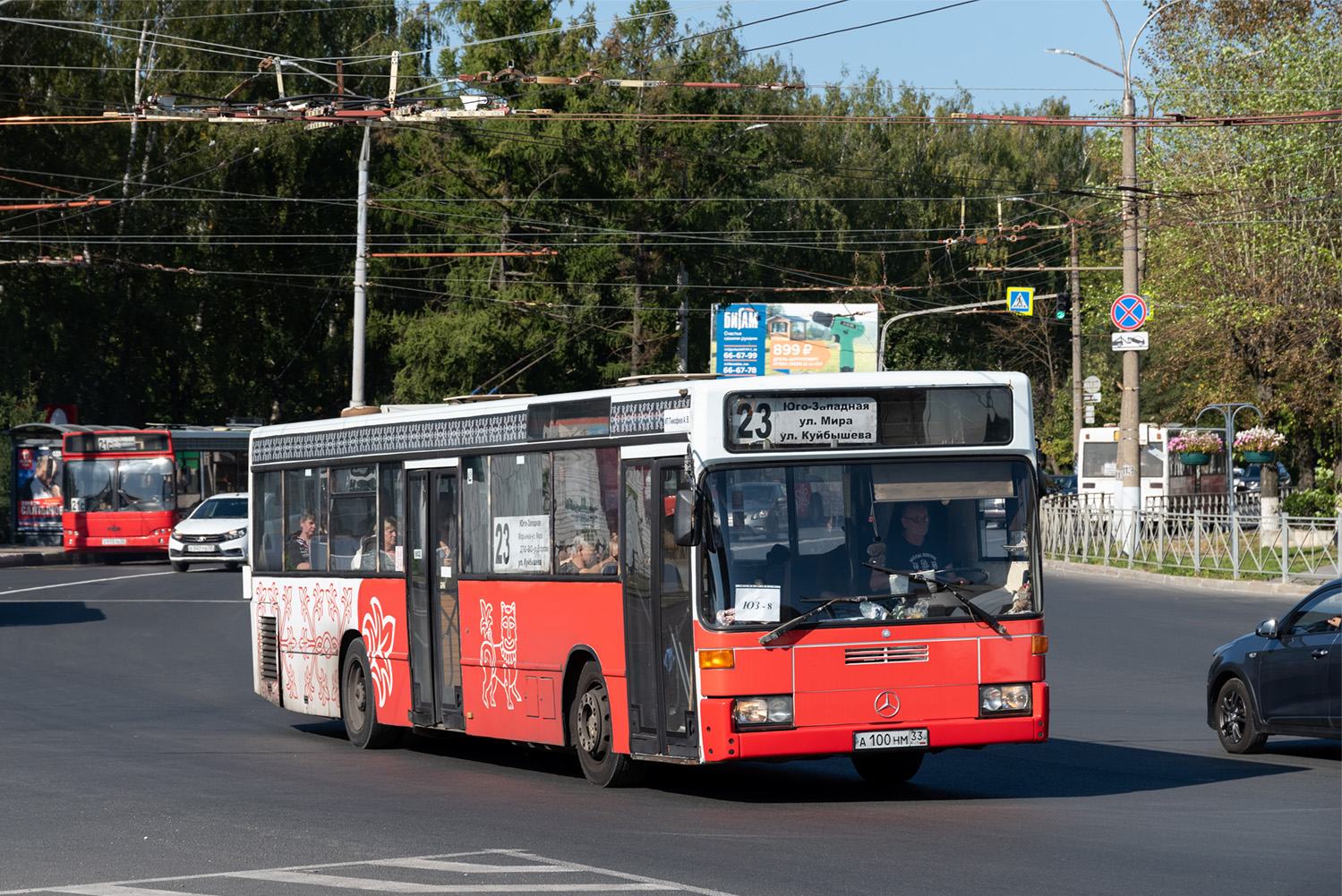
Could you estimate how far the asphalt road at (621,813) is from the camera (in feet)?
25.6

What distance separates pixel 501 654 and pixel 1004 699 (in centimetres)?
362

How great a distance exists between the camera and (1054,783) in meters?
11.4

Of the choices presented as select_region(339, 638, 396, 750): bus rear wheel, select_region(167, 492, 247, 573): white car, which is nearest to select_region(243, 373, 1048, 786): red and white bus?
select_region(339, 638, 396, 750): bus rear wheel

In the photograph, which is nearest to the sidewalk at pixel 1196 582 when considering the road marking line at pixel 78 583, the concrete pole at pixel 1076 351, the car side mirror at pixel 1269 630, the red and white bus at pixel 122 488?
the concrete pole at pixel 1076 351

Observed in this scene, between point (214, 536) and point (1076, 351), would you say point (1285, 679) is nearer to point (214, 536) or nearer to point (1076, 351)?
point (214, 536)

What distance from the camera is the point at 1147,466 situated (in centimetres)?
4778

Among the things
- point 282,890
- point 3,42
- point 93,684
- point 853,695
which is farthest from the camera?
point 3,42

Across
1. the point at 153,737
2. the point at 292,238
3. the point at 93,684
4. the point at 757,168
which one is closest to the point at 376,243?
the point at 292,238

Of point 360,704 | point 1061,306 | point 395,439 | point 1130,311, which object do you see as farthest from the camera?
point 1061,306

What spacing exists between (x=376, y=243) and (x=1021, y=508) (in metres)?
55.2

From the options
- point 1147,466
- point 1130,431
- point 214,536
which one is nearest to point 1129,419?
point 1130,431

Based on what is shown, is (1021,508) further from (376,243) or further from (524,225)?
(376,243)

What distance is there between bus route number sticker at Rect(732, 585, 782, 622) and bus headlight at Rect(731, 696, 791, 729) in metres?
0.44

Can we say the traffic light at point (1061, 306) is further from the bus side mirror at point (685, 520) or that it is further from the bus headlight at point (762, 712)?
the bus headlight at point (762, 712)
